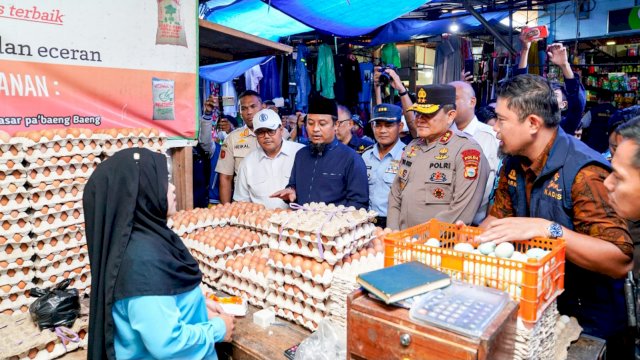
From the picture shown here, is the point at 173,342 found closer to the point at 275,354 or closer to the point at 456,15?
the point at 275,354

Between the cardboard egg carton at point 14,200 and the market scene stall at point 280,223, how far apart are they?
0.04 feet

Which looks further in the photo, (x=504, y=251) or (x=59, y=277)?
(x=59, y=277)

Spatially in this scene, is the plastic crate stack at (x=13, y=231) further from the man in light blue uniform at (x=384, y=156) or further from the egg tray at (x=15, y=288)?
the man in light blue uniform at (x=384, y=156)

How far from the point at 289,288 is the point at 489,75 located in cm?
780

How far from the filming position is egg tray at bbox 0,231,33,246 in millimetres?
2479

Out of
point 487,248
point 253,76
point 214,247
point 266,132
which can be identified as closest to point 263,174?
point 266,132

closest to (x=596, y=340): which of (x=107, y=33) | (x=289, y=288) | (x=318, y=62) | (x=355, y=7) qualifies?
(x=289, y=288)

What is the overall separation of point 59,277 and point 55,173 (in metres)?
0.66

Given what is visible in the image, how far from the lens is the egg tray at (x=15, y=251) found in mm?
2506

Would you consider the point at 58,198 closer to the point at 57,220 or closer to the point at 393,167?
the point at 57,220

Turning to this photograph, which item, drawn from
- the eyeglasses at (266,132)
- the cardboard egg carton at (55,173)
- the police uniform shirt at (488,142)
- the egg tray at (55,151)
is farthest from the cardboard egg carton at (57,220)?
the police uniform shirt at (488,142)

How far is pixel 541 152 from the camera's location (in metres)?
2.32

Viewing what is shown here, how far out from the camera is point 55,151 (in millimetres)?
2660

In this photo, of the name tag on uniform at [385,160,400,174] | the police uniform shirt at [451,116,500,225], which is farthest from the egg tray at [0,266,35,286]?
the police uniform shirt at [451,116,500,225]
